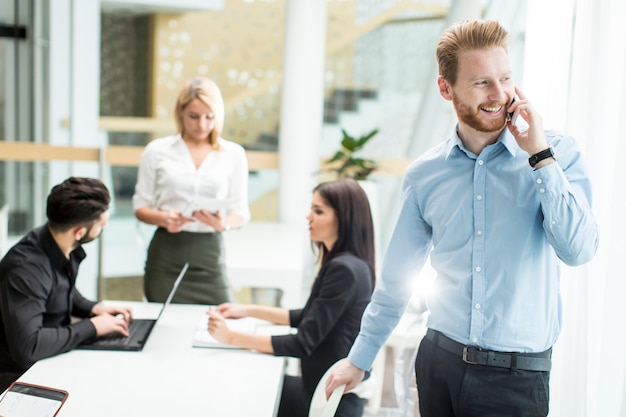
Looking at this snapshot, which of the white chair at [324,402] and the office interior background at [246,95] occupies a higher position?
the office interior background at [246,95]

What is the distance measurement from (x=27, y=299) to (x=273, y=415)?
0.81 m

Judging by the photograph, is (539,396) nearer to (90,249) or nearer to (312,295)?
(312,295)

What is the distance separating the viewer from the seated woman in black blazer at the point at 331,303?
2092mm

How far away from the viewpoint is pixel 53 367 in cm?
189

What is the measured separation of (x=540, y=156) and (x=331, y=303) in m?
0.99

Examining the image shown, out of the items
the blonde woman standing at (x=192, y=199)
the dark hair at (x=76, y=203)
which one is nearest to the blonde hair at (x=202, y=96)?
the blonde woman standing at (x=192, y=199)

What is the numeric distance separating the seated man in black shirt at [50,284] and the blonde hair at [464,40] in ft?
3.97

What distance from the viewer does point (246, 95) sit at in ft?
16.6

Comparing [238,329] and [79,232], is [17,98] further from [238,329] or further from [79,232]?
[238,329]

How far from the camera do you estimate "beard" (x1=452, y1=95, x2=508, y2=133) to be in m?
1.40

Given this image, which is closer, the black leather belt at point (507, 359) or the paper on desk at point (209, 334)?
the black leather belt at point (507, 359)

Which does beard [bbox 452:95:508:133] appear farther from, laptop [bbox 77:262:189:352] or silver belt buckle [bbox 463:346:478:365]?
laptop [bbox 77:262:189:352]

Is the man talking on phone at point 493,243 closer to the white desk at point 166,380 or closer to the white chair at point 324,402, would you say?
the white chair at point 324,402

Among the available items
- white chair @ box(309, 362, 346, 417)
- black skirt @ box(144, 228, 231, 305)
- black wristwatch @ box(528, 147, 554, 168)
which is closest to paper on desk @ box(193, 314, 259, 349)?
black skirt @ box(144, 228, 231, 305)
